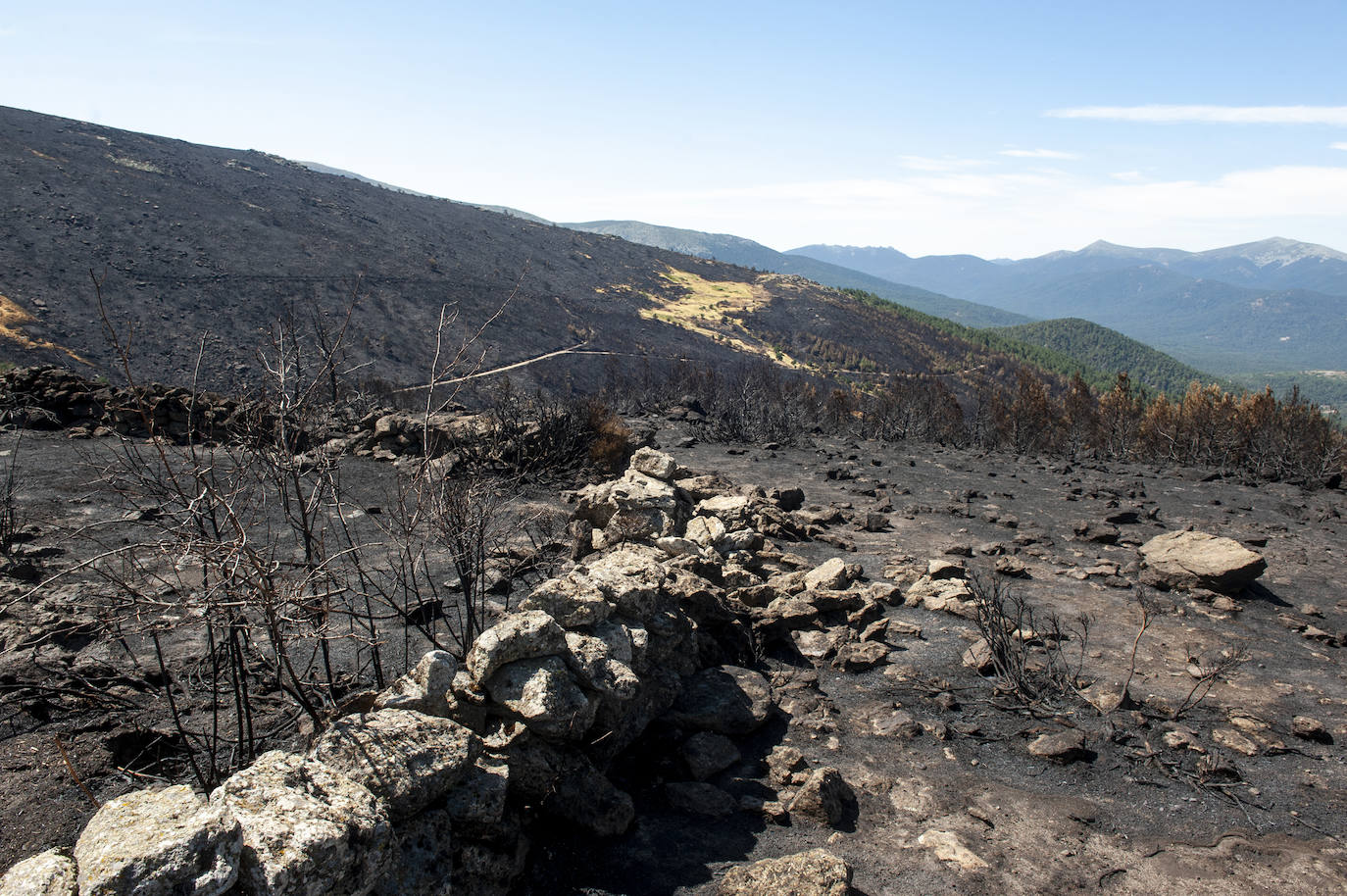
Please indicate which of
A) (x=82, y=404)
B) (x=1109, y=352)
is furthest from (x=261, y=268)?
(x=1109, y=352)

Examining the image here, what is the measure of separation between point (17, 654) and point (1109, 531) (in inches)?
487

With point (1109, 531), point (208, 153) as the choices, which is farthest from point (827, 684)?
point (208, 153)

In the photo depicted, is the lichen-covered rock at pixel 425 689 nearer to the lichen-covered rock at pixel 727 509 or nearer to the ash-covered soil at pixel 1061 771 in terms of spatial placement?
the ash-covered soil at pixel 1061 771

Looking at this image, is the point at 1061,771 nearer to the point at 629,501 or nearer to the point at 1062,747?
the point at 1062,747

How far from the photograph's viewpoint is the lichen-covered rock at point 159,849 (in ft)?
6.49

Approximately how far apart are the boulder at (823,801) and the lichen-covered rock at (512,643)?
5.58 feet

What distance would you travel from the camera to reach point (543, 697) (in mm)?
3703

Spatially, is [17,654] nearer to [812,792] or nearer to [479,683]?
[479,683]

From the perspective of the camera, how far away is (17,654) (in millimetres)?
4824

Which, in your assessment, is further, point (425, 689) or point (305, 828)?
point (425, 689)

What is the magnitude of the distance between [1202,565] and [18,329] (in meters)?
34.0

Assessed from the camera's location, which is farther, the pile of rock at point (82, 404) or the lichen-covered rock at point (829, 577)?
the pile of rock at point (82, 404)

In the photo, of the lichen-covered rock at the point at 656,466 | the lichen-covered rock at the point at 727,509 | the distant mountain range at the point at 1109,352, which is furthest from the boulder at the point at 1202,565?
the distant mountain range at the point at 1109,352

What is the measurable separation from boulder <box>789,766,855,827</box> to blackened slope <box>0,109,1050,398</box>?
15.3 meters
